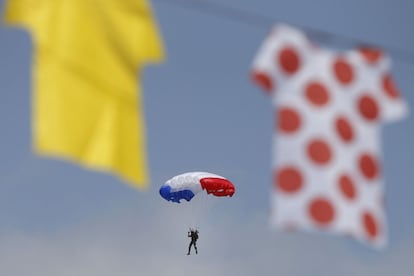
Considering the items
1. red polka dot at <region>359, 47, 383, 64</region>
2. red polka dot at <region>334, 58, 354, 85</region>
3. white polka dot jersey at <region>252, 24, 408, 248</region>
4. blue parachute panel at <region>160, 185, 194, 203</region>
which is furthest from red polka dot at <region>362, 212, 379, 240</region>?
blue parachute panel at <region>160, 185, 194, 203</region>

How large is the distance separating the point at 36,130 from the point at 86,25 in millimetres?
1375

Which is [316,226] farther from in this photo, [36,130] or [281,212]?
[36,130]

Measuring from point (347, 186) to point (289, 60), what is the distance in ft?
4.80

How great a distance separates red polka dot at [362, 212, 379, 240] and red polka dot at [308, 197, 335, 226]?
38cm

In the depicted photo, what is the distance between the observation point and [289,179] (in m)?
7.61

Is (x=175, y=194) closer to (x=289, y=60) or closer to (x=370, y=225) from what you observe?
(x=289, y=60)

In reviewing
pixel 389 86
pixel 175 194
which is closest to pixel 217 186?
pixel 175 194

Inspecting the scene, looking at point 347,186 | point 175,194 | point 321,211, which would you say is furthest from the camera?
point 175,194

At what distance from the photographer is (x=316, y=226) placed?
7.43 m

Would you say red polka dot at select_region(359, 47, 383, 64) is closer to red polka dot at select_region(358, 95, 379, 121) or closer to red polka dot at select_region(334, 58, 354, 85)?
red polka dot at select_region(334, 58, 354, 85)

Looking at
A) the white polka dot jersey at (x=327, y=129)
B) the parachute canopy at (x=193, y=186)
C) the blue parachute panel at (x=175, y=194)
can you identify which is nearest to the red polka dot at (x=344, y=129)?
the white polka dot jersey at (x=327, y=129)

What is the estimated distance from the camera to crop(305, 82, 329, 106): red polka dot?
817 cm

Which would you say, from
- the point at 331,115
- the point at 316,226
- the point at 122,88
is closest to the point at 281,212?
the point at 316,226

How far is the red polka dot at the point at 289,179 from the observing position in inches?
297
